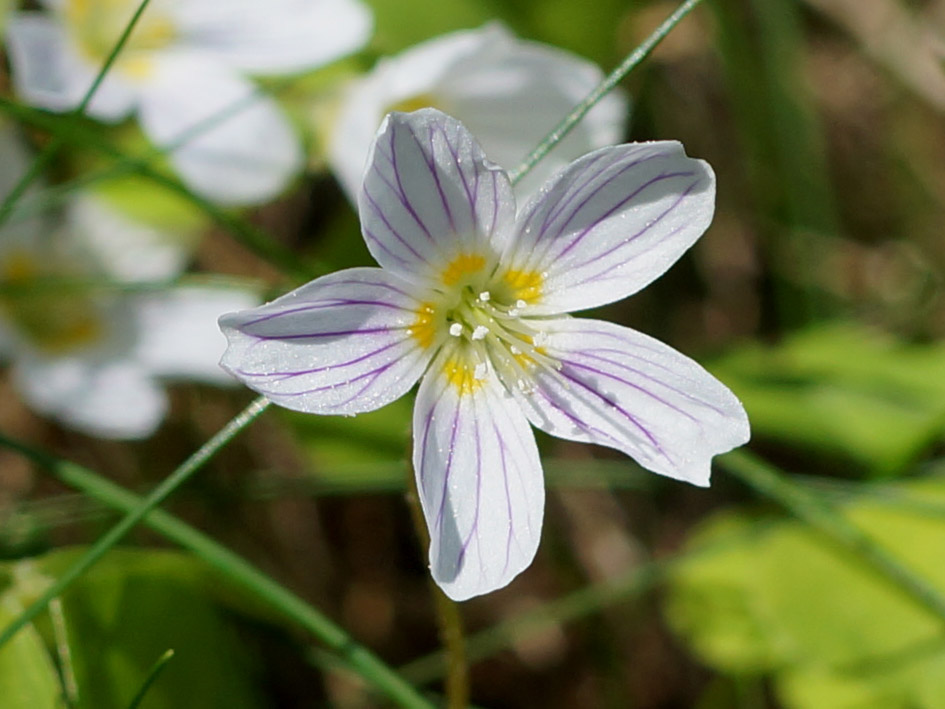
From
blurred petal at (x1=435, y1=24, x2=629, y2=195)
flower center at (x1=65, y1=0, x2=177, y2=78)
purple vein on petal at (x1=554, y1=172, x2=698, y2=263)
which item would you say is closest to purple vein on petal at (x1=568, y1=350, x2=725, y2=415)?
purple vein on petal at (x1=554, y1=172, x2=698, y2=263)

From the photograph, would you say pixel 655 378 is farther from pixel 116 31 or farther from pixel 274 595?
pixel 116 31

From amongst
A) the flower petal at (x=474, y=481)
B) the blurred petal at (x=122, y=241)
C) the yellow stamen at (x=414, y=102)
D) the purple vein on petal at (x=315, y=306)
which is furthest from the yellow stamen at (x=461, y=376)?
the blurred petal at (x=122, y=241)

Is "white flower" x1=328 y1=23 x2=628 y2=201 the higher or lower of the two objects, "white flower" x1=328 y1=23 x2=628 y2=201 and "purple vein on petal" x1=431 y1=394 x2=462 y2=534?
the higher

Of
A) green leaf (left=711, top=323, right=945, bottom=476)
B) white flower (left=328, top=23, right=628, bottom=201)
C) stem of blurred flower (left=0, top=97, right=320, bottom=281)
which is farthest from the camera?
green leaf (left=711, top=323, right=945, bottom=476)

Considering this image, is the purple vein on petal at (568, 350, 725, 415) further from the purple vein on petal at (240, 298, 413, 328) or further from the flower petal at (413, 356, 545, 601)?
the purple vein on petal at (240, 298, 413, 328)

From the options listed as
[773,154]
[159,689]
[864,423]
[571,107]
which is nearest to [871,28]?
[773,154]

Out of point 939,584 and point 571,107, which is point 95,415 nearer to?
point 571,107

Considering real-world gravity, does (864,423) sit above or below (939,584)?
above
